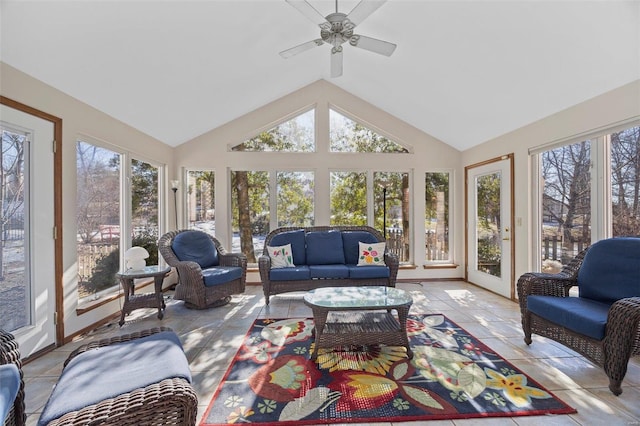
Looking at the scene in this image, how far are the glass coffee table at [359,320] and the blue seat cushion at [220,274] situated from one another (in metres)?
1.55

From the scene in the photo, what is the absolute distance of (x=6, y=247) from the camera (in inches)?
94.5

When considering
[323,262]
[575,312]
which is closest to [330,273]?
[323,262]

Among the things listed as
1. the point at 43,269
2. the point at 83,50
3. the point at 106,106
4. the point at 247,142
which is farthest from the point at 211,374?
the point at 247,142

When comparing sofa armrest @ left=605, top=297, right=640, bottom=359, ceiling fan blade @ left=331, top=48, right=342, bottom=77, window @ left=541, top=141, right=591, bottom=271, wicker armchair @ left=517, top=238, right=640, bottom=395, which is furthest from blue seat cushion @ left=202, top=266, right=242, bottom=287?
window @ left=541, top=141, right=591, bottom=271

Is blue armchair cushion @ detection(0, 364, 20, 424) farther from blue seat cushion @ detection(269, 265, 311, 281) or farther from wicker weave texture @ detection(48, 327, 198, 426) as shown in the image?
blue seat cushion @ detection(269, 265, 311, 281)

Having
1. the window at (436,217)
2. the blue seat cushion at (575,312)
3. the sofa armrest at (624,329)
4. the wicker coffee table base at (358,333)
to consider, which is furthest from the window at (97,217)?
the window at (436,217)

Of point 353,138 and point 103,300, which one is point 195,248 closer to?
point 103,300

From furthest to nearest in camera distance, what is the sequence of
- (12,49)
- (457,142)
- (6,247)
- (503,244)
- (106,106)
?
1. (457,142)
2. (503,244)
3. (106,106)
4. (6,247)
5. (12,49)

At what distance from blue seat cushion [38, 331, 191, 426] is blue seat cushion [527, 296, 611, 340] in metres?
2.68

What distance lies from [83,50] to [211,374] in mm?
2930

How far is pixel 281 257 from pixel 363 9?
10.3 feet

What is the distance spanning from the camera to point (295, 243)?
455cm

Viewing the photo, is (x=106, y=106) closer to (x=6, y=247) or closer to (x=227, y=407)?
(x=6, y=247)

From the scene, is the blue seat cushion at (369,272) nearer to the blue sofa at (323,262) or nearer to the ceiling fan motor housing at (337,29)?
the blue sofa at (323,262)
